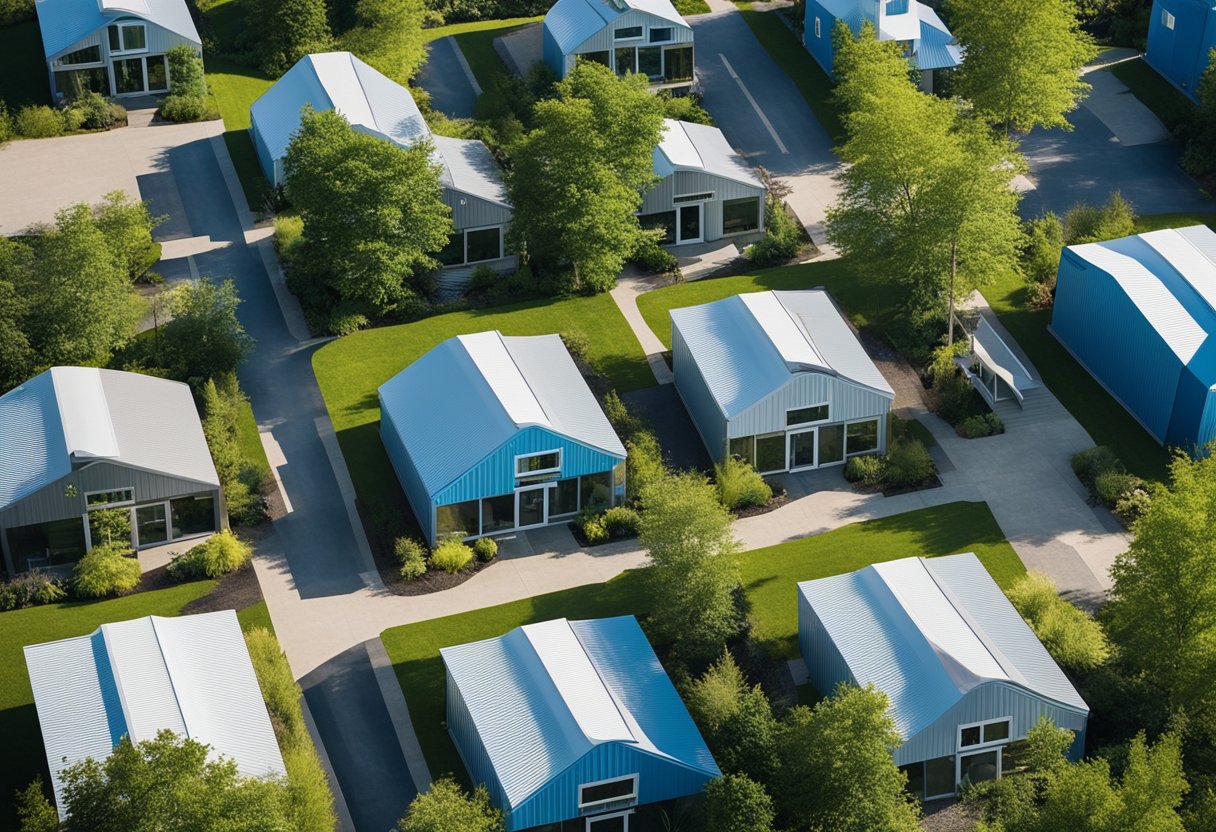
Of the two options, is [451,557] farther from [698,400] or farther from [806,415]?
[806,415]

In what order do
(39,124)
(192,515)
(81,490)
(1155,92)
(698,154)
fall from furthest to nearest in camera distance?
(1155,92) → (39,124) → (698,154) → (192,515) → (81,490)

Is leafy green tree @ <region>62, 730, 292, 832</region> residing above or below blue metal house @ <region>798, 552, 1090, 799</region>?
above

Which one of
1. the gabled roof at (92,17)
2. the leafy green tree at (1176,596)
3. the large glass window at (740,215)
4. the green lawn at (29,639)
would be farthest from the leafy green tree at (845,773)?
the gabled roof at (92,17)

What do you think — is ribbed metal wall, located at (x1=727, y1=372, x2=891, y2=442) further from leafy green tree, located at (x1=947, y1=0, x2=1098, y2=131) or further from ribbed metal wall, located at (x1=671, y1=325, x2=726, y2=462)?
leafy green tree, located at (x1=947, y1=0, x2=1098, y2=131)

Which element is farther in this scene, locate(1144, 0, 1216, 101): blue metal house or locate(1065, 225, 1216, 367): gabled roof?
locate(1144, 0, 1216, 101): blue metal house

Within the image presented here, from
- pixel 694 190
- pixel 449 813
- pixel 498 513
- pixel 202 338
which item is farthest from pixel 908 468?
pixel 202 338

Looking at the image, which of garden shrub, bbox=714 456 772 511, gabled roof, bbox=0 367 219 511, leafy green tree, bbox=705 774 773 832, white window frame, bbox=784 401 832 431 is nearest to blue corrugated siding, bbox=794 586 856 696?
leafy green tree, bbox=705 774 773 832

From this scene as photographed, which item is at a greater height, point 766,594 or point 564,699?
point 564,699
